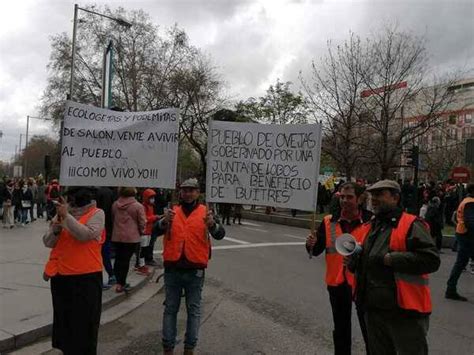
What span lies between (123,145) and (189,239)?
1.35 meters

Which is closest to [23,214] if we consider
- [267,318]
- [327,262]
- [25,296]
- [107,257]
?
[107,257]

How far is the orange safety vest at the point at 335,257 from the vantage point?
171 inches

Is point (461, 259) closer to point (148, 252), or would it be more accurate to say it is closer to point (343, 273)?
point (343, 273)

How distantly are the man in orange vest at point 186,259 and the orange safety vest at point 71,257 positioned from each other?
30.3 inches

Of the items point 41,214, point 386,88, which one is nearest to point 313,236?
point 386,88

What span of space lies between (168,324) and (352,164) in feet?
66.2

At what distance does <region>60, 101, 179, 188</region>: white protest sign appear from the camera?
17.3 feet

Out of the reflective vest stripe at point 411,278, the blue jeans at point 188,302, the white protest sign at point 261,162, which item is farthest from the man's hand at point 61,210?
the reflective vest stripe at point 411,278

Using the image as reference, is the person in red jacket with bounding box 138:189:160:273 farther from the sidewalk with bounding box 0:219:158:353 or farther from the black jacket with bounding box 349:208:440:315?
the black jacket with bounding box 349:208:440:315

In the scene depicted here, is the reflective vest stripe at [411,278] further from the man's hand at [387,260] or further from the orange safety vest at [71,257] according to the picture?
the orange safety vest at [71,257]

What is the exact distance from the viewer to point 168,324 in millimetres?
4750

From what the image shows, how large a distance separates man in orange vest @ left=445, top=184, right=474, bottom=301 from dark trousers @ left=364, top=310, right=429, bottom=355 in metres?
4.87

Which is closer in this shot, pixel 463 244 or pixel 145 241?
pixel 463 244

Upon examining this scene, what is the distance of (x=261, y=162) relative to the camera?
5.35 metres
